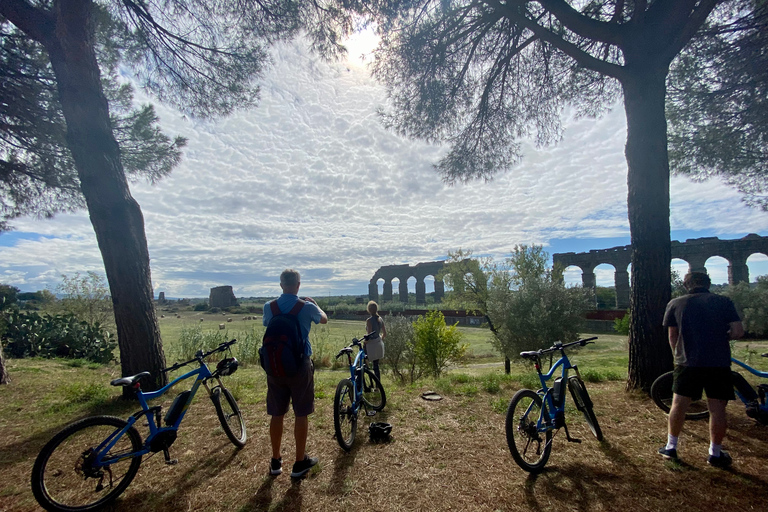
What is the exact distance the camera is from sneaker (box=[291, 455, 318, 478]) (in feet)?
9.50

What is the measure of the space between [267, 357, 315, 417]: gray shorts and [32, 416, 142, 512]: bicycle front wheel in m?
1.03

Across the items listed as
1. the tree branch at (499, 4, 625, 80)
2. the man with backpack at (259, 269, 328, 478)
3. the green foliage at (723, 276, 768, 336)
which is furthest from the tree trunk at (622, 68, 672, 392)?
the green foliage at (723, 276, 768, 336)

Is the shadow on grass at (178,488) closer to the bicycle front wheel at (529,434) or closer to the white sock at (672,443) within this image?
the bicycle front wheel at (529,434)

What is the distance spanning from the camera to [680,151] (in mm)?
8367

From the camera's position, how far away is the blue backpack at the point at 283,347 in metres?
2.69

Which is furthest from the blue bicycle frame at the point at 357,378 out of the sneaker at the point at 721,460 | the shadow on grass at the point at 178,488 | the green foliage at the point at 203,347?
the green foliage at the point at 203,347

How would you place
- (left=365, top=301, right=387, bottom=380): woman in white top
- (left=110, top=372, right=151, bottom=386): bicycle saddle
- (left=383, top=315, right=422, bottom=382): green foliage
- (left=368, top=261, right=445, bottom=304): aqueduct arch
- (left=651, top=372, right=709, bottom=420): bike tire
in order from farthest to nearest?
(left=368, top=261, right=445, bottom=304): aqueduct arch, (left=383, top=315, right=422, bottom=382): green foliage, (left=365, top=301, right=387, bottom=380): woman in white top, (left=651, top=372, right=709, bottom=420): bike tire, (left=110, top=372, right=151, bottom=386): bicycle saddle

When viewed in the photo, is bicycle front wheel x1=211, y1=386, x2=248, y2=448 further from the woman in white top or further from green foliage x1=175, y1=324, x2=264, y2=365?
green foliage x1=175, y1=324, x2=264, y2=365

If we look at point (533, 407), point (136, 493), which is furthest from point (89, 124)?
point (533, 407)

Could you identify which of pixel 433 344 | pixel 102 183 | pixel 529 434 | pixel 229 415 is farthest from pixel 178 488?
pixel 433 344

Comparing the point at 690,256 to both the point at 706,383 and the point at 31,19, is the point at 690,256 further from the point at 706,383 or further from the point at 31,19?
the point at 31,19

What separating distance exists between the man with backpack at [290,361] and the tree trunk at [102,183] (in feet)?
10.2

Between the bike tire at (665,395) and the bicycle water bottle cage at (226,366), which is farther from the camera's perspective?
the bike tire at (665,395)

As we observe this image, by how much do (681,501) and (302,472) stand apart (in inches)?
109
